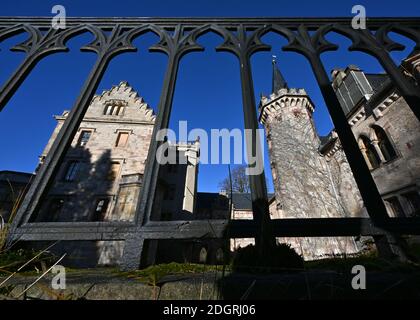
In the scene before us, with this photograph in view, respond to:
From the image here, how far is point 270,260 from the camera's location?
128 cm

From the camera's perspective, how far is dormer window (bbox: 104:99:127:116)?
2120 centimetres

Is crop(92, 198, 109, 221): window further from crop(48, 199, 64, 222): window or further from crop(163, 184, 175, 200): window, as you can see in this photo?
crop(163, 184, 175, 200): window

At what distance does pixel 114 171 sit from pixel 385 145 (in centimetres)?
1912

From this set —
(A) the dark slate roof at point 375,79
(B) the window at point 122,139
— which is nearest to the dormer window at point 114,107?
(B) the window at point 122,139

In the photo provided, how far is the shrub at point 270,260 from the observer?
4.06 ft

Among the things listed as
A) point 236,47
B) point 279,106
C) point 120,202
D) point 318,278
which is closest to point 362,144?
point 279,106

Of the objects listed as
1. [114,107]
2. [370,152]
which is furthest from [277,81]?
[114,107]

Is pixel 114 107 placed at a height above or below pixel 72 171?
above

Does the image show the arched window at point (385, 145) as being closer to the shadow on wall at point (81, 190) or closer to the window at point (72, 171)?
the shadow on wall at point (81, 190)

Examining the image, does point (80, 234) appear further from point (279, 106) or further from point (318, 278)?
point (279, 106)

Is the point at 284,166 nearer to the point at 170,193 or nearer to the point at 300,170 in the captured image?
the point at 300,170

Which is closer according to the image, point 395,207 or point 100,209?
point 395,207

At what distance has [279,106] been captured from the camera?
18906mm

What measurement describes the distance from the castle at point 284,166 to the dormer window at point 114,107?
97 mm
